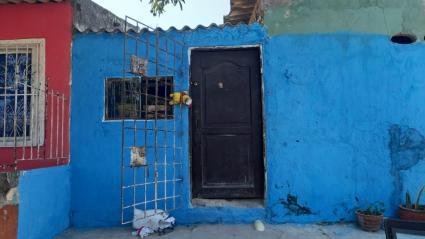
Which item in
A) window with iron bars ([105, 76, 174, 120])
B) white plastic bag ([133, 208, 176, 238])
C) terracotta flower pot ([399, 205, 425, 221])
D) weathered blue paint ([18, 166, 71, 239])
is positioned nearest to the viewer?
weathered blue paint ([18, 166, 71, 239])

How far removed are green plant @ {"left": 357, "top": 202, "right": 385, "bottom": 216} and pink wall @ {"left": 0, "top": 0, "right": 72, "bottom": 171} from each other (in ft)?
12.9

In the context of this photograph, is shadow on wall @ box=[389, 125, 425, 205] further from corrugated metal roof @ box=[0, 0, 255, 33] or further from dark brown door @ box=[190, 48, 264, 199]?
corrugated metal roof @ box=[0, 0, 255, 33]

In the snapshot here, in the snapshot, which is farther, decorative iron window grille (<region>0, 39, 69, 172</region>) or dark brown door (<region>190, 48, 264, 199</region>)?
dark brown door (<region>190, 48, 264, 199</region>)

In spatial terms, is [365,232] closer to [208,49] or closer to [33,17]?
[208,49]

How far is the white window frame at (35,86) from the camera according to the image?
4.58 metres

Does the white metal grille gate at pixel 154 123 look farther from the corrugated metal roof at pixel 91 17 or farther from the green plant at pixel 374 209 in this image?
the green plant at pixel 374 209

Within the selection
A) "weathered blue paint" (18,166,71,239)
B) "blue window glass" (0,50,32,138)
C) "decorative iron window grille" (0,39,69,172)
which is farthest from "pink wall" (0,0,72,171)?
"weathered blue paint" (18,166,71,239)

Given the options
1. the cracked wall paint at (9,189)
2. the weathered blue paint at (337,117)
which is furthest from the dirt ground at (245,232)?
the cracked wall paint at (9,189)

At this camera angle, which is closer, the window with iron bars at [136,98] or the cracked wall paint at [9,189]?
the cracked wall paint at [9,189]

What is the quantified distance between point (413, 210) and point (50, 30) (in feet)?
17.1

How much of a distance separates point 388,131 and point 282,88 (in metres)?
1.48

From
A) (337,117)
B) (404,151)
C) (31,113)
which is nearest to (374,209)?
(404,151)

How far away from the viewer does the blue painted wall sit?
14.6ft

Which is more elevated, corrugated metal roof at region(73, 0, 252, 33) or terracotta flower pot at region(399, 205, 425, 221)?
corrugated metal roof at region(73, 0, 252, 33)
